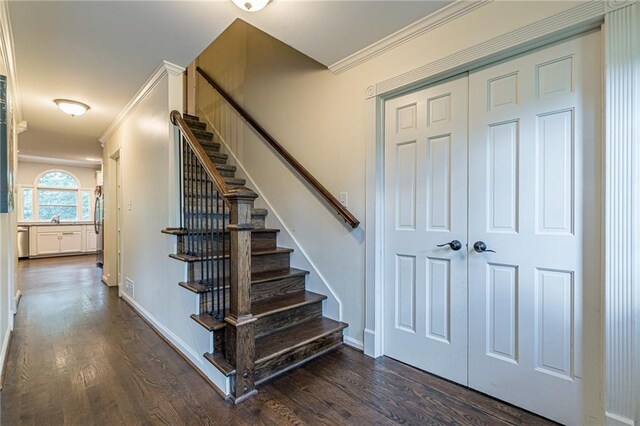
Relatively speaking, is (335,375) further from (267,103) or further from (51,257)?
(51,257)

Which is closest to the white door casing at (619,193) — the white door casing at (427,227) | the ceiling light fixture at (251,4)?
Result: the white door casing at (427,227)

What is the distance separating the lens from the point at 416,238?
6.61 feet

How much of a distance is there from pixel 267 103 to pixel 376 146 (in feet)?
5.24

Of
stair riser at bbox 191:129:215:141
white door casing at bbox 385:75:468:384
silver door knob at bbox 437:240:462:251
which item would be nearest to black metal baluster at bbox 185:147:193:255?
white door casing at bbox 385:75:468:384

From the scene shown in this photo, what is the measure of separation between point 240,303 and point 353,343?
1055 millimetres

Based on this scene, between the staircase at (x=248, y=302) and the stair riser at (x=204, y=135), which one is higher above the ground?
the stair riser at (x=204, y=135)

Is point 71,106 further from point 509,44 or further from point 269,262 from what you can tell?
point 509,44

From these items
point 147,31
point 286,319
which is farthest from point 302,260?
point 147,31

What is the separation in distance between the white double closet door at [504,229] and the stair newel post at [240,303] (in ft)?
3.28

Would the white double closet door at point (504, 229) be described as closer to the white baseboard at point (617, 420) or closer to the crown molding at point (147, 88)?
the white baseboard at point (617, 420)

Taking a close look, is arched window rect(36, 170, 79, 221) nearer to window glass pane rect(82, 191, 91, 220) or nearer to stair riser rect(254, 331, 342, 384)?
window glass pane rect(82, 191, 91, 220)

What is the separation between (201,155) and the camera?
6.80 feet

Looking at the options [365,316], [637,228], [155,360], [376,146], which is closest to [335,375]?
[365,316]

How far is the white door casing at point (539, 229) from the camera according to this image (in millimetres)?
1396
